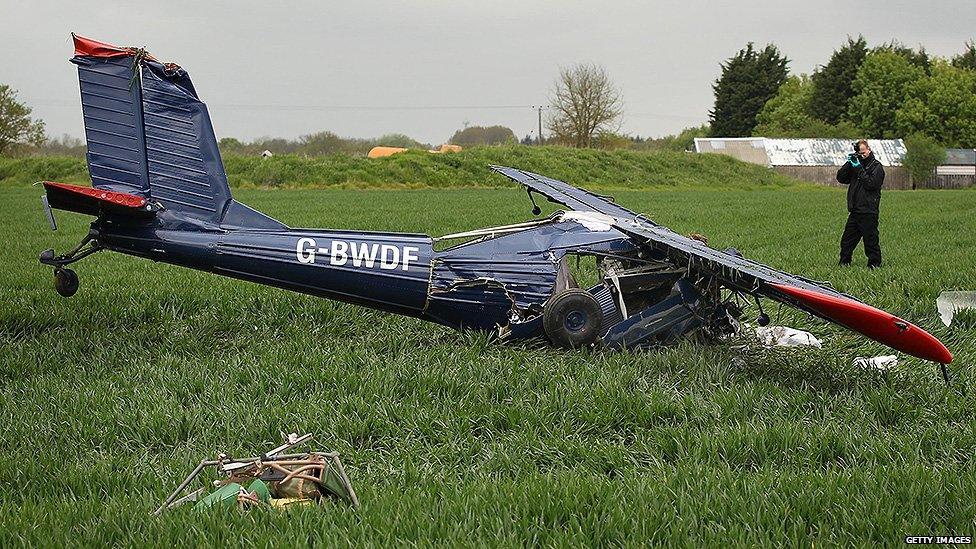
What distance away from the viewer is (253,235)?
786cm

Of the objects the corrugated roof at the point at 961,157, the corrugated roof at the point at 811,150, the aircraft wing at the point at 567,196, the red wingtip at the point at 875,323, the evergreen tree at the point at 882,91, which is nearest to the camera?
the red wingtip at the point at 875,323

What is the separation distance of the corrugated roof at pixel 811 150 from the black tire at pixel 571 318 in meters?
69.5

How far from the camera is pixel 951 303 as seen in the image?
32.8 feet

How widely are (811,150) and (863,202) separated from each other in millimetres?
64030

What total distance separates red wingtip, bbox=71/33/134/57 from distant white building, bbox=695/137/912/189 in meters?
68.9

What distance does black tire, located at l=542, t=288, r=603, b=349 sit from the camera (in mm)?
7488

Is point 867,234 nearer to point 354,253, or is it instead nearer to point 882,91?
point 354,253

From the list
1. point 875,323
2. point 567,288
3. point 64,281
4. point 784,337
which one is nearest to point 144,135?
point 64,281

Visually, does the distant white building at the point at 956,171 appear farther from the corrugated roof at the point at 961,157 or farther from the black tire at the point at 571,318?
the black tire at the point at 571,318

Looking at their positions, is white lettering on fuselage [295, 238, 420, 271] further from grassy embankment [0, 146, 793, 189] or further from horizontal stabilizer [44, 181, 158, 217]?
grassy embankment [0, 146, 793, 189]

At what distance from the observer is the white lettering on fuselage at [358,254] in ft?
25.5

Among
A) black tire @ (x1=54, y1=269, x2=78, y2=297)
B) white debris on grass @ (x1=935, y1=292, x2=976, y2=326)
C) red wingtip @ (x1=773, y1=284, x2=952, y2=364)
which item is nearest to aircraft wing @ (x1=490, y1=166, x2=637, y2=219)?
red wingtip @ (x1=773, y1=284, x2=952, y2=364)

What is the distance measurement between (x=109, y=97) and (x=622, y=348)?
17.3ft

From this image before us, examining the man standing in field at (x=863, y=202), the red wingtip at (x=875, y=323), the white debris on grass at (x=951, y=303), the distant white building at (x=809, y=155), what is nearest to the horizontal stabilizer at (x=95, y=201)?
the red wingtip at (x=875, y=323)
